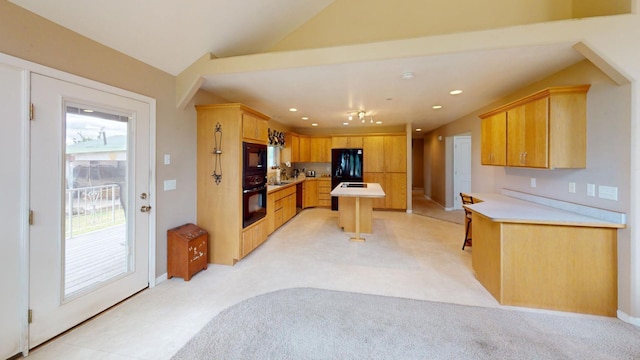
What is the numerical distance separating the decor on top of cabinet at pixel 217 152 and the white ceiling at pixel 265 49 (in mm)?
654

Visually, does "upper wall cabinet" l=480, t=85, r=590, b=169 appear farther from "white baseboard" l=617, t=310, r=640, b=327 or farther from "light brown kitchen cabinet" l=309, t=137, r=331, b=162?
"light brown kitchen cabinet" l=309, t=137, r=331, b=162

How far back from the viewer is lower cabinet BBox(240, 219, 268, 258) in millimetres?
3527

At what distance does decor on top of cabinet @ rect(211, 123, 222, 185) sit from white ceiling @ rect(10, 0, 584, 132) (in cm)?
65

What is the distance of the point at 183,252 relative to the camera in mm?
2939

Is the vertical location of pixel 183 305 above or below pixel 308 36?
below

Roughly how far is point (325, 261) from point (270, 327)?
154 cm

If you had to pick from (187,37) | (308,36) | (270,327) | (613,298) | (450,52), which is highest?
(308,36)

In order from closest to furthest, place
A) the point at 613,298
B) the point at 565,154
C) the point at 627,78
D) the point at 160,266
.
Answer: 1. the point at 627,78
2. the point at 613,298
3. the point at 565,154
4. the point at 160,266

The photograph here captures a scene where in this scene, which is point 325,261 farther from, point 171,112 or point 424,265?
point 171,112

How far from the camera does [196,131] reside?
3.41 meters

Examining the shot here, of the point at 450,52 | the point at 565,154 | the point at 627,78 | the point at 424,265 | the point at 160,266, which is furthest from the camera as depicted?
the point at 424,265

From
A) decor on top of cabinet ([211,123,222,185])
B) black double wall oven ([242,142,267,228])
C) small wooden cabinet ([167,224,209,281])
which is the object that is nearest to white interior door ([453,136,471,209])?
black double wall oven ([242,142,267,228])

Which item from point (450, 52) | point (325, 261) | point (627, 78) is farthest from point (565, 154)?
point (325, 261)

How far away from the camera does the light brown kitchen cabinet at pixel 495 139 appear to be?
3354 mm
